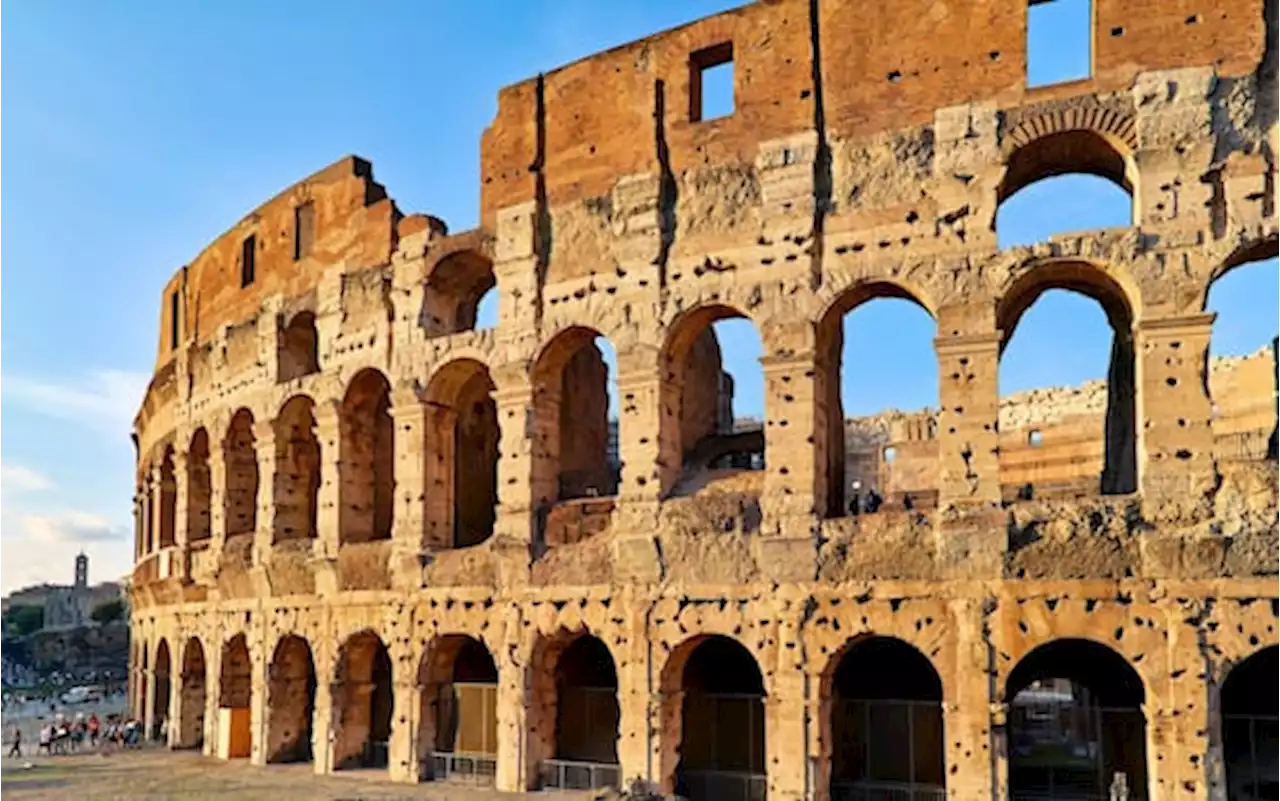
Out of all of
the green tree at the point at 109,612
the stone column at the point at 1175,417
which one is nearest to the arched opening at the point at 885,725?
the stone column at the point at 1175,417

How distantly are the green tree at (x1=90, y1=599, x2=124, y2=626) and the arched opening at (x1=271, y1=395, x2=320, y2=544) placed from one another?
3505 centimetres

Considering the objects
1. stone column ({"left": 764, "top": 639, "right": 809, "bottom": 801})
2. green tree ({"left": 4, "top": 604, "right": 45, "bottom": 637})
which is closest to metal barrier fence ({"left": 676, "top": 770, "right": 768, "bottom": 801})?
stone column ({"left": 764, "top": 639, "right": 809, "bottom": 801})

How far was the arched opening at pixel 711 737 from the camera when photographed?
1388cm

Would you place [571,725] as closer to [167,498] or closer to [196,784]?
[196,784]

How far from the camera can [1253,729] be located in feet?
→ 40.6

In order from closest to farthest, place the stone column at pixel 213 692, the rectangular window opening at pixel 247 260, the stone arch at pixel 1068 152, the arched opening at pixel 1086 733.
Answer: the stone arch at pixel 1068 152 < the arched opening at pixel 1086 733 < the stone column at pixel 213 692 < the rectangular window opening at pixel 247 260

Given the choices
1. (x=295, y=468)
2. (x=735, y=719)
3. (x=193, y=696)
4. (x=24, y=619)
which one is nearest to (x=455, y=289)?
(x=295, y=468)

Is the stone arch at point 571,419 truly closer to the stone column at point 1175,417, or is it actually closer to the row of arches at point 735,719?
the row of arches at point 735,719

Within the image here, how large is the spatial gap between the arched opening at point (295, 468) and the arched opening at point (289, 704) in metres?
1.74

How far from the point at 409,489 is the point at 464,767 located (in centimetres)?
372

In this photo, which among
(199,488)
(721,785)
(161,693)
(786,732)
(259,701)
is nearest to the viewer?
(786,732)

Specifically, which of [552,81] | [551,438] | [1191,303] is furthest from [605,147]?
[1191,303]

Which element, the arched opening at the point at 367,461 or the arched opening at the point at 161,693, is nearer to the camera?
the arched opening at the point at 367,461

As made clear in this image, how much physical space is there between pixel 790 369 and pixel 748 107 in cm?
322
